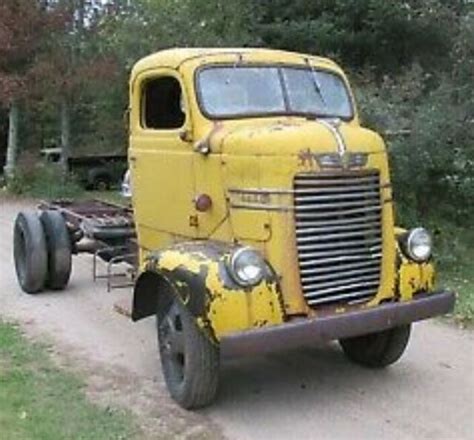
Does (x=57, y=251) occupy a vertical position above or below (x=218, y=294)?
below

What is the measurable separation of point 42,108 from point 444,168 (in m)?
11.5

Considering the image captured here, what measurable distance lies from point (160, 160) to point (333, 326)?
210 centimetres

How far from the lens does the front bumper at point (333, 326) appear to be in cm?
482

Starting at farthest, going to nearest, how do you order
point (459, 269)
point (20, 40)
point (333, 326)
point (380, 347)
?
point (20, 40)
point (459, 269)
point (380, 347)
point (333, 326)

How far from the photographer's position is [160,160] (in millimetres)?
6379

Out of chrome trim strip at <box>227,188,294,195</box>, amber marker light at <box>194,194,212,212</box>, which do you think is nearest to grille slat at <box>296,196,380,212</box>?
chrome trim strip at <box>227,188,294,195</box>

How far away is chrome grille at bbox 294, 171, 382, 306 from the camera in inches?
205

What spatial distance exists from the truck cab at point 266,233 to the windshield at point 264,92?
0.01 metres

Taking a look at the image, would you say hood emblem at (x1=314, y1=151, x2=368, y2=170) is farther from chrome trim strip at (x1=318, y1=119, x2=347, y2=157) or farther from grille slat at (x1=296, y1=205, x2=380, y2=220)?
grille slat at (x1=296, y1=205, x2=380, y2=220)

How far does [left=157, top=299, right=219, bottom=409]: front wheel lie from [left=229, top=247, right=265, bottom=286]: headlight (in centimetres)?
45

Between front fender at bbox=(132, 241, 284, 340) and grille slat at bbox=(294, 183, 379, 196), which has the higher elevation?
grille slat at bbox=(294, 183, 379, 196)

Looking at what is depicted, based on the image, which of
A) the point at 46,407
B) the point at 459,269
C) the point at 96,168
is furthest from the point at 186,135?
the point at 96,168

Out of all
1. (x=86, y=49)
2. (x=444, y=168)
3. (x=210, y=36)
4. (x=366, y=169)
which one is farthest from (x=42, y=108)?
(x=366, y=169)

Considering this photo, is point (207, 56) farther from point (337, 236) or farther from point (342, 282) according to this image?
point (342, 282)
